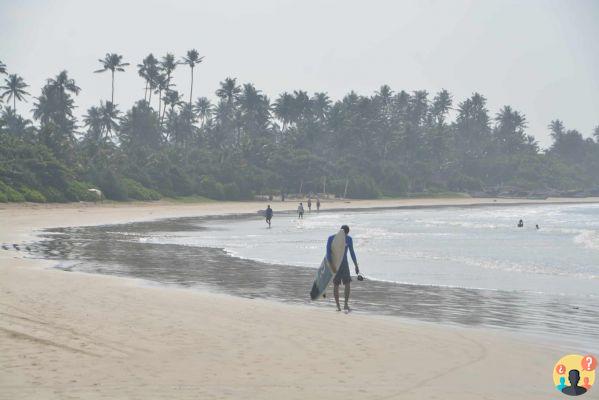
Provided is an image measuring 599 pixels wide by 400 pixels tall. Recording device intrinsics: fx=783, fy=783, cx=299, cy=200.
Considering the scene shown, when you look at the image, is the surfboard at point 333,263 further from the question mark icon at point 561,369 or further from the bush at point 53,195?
the bush at point 53,195

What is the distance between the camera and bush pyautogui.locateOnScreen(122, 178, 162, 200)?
268ft

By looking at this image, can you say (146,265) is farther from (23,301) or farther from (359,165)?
(359,165)

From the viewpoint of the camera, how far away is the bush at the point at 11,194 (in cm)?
6031

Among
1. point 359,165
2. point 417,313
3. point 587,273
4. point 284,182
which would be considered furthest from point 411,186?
point 417,313

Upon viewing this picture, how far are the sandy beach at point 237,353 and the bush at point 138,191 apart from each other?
67.2 m

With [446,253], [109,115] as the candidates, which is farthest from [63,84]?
[446,253]

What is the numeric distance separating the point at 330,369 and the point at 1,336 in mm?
4399

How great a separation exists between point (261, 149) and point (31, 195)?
187 ft

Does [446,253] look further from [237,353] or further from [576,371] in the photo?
[576,371]

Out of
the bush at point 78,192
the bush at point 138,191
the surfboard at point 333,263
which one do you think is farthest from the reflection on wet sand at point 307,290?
the bush at point 138,191

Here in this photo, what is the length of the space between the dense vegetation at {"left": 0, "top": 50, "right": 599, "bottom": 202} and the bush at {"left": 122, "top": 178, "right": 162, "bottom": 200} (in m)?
0.23

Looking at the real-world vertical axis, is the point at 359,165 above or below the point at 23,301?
above

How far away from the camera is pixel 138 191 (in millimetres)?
83062

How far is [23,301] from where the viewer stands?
1395cm
